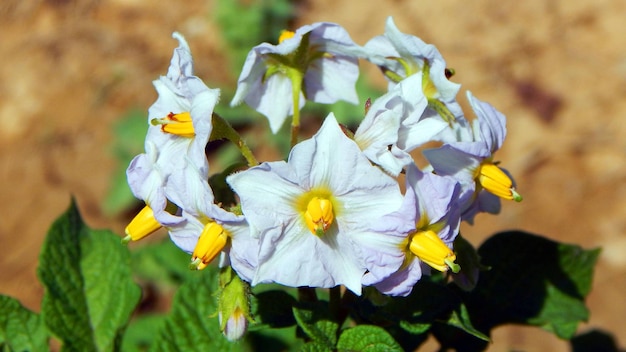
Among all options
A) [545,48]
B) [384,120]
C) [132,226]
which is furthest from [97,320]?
[545,48]

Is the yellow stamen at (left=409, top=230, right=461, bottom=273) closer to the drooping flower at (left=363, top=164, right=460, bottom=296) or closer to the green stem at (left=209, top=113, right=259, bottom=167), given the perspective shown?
the drooping flower at (left=363, top=164, right=460, bottom=296)

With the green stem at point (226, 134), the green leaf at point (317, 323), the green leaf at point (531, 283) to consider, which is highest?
the green stem at point (226, 134)

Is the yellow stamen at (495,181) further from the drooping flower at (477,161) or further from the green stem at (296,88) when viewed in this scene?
the green stem at (296,88)

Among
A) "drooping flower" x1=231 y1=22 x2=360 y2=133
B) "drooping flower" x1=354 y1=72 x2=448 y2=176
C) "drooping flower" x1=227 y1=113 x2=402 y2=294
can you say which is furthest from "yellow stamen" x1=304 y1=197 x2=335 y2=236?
"drooping flower" x1=231 y1=22 x2=360 y2=133

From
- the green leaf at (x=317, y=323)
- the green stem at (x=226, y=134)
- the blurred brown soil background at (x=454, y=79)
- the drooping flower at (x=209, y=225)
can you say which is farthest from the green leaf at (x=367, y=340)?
the blurred brown soil background at (x=454, y=79)

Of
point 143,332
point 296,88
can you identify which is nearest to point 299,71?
point 296,88

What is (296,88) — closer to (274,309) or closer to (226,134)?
(226,134)
